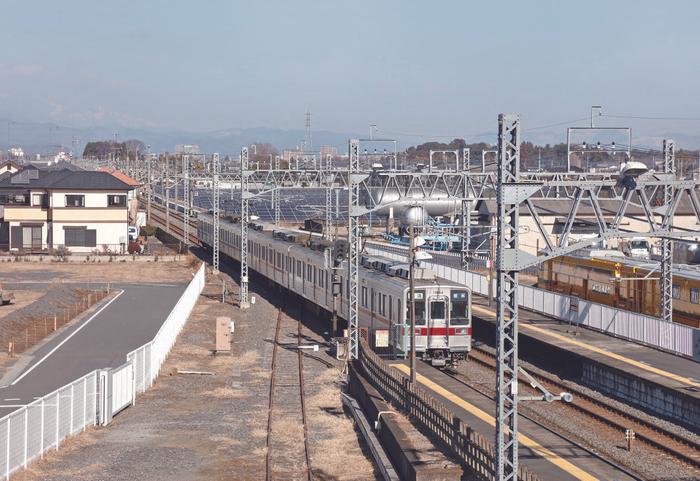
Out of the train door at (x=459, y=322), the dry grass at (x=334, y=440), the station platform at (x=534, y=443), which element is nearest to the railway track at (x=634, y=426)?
the station platform at (x=534, y=443)

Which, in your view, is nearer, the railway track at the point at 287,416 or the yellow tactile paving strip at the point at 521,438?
the yellow tactile paving strip at the point at 521,438

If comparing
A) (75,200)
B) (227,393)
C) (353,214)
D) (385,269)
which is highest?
(353,214)

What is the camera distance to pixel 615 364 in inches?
718

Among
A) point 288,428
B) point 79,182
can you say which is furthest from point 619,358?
point 79,182

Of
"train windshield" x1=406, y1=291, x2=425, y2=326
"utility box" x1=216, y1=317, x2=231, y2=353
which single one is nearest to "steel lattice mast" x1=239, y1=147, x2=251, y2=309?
"utility box" x1=216, y1=317, x2=231, y2=353

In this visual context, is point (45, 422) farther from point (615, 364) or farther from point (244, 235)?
point (244, 235)

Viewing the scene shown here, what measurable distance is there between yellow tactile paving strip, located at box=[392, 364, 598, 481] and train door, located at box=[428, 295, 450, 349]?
1443 millimetres

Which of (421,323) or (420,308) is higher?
(420,308)

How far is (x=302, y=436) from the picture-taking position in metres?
14.4

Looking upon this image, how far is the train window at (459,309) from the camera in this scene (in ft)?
65.1

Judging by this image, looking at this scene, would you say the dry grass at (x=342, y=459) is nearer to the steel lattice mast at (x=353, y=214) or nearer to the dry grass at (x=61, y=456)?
the dry grass at (x=61, y=456)

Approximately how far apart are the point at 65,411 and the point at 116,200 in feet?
122

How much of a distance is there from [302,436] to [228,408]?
2.83m

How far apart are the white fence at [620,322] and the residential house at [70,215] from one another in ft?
98.4
